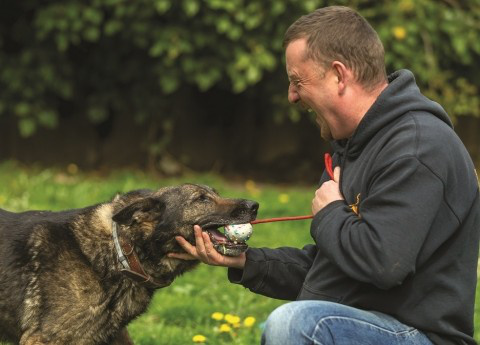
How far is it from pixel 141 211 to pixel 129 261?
232 mm

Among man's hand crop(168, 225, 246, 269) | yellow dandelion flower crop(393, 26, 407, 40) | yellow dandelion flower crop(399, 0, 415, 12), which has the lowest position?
man's hand crop(168, 225, 246, 269)

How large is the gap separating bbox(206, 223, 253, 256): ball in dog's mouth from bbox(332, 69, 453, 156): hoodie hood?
731mm

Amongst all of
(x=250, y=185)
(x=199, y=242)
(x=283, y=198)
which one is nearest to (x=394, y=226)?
(x=199, y=242)

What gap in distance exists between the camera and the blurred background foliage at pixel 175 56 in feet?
25.3

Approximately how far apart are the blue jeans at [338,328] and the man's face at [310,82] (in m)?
0.73

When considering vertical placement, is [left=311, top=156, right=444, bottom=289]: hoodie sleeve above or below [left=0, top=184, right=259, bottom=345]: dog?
above

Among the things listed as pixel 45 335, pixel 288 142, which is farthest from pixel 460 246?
pixel 288 142

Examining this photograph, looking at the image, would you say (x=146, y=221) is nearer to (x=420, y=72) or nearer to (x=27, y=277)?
(x=27, y=277)

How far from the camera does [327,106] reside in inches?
119

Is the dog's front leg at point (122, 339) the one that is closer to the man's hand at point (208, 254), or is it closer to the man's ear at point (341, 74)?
the man's hand at point (208, 254)

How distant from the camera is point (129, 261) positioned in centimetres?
367

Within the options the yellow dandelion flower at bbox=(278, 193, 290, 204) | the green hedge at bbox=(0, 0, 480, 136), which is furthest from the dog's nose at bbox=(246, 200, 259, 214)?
the green hedge at bbox=(0, 0, 480, 136)

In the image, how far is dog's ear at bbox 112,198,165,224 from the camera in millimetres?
3607

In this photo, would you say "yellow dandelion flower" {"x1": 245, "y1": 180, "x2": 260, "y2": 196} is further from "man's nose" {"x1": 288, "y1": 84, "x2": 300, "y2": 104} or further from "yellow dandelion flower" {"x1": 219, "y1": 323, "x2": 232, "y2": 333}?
"man's nose" {"x1": 288, "y1": 84, "x2": 300, "y2": 104}
